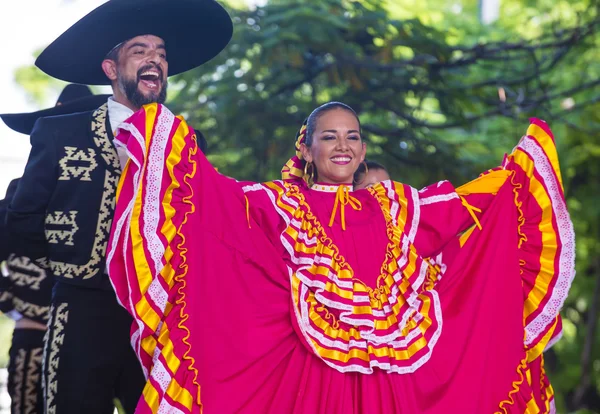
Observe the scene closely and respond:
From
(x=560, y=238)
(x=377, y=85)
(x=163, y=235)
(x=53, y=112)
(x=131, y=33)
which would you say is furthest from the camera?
(x=377, y=85)

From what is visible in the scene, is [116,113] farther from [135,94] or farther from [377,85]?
[377,85]

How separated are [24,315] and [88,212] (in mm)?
1502

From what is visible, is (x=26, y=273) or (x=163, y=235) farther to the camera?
(x=26, y=273)

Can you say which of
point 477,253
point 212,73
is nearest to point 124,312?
point 477,253

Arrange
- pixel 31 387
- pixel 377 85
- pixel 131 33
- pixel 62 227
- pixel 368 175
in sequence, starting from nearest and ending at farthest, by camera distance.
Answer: pixel 62 227 < pixel 131 33 < pixel 31 387 < pixel 368 175 < pixel 377 85

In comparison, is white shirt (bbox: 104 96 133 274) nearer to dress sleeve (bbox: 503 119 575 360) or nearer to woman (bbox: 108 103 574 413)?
woman (bbox: 108 103 574 413)

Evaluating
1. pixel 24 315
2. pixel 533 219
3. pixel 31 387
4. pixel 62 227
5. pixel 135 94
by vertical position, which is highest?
pixel 135 94

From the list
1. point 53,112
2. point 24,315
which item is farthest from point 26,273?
point 53,112

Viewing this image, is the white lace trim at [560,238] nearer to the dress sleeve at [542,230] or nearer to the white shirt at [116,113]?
the dress sleeve at [542,230]

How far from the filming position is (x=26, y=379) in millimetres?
4574

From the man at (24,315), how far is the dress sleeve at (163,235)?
127 cm

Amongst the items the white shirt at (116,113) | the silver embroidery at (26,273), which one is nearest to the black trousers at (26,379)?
the silver embroidery at (26,273)

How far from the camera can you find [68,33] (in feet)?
12.5

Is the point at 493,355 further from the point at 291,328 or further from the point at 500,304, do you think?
the point at 291,328
